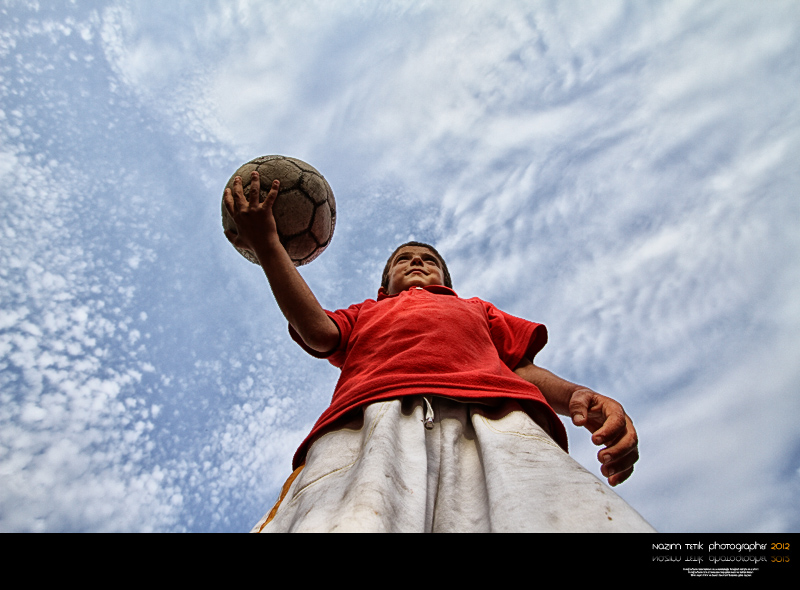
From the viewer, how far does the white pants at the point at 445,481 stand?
1.38 meters

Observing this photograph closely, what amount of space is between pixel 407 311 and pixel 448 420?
1051 millimetres

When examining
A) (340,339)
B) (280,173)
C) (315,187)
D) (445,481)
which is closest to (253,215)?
(280,173)

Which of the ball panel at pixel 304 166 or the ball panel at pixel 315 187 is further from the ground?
the ball panel at pixel 304 166

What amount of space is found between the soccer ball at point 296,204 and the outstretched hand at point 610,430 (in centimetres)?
196

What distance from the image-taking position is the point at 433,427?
Answer: 2080 mm

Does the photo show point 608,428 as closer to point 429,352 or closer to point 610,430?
point 610,430

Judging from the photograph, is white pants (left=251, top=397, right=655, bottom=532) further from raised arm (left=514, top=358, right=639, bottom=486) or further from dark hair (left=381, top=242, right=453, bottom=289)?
dark hair (left=381, top=242, right=453, bottom=289)

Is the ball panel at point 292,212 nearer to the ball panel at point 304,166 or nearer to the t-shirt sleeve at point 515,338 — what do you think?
the ball panel at point 304,166

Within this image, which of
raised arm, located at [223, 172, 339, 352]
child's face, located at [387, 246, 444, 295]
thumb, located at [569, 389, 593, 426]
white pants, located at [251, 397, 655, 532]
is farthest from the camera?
child's face, located at [387, 246, 444, 295]

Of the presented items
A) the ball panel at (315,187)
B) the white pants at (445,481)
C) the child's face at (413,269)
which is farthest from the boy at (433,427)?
the ball panel at (315,187)

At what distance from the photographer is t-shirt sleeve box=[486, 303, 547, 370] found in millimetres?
3311

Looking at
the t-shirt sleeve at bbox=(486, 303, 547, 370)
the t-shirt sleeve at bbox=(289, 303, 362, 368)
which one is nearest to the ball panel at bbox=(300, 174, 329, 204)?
the t-shirt sleeve at bbox=(289, 303, 362, 368)

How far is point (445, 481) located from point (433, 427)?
30 cm
